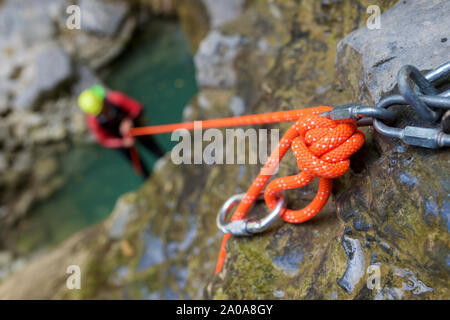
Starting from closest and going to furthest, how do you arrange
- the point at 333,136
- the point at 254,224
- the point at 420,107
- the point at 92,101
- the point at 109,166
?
the point at 420,107
the point at 333,136
the point at 254,224
the point at 92,101
the point at 109,166

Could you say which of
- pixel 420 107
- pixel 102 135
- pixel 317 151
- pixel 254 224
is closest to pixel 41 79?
pixel 102 135

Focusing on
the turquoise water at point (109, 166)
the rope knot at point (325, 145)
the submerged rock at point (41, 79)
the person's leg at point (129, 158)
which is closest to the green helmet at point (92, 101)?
the person's leg at point (129, 158)

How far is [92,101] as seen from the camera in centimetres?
307

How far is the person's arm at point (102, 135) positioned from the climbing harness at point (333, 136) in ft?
7.48

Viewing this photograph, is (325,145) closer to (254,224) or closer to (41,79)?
(254,224)

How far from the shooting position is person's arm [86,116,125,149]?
10.7 ft

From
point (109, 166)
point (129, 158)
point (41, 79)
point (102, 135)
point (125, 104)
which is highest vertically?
point (41, 79)

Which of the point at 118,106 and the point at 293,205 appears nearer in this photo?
the point at 293,205

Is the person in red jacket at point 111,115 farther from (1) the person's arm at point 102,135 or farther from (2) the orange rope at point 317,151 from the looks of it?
(2) the orange rope at point 317,151

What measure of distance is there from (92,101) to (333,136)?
2.56m

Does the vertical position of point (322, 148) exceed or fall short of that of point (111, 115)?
it exceeds it

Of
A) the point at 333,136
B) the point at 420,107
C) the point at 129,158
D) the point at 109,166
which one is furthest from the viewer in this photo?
the point at 109,166

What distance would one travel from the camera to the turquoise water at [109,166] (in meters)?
4.33
